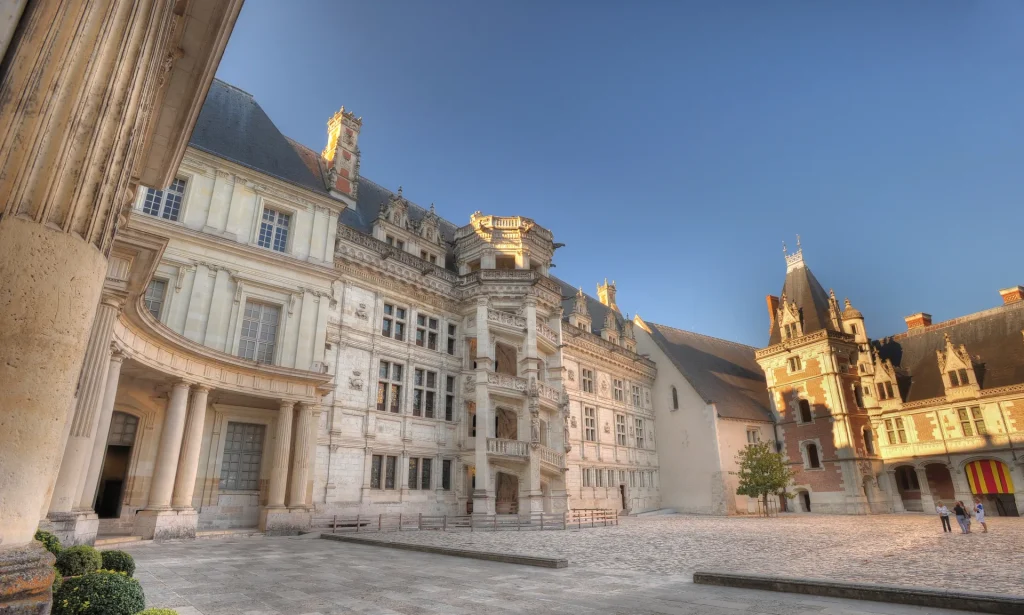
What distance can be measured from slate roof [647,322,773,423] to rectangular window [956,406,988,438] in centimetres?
1186

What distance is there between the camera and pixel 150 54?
13.4ft

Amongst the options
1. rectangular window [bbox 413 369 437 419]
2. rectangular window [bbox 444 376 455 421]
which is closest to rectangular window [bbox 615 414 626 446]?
rectangular window [bbox 444 376 455 421]

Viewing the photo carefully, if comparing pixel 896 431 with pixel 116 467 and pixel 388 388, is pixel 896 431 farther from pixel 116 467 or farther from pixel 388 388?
pixel 116 467

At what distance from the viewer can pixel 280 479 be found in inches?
692

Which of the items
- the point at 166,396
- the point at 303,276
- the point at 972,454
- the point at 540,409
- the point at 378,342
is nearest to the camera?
the point at 166,396

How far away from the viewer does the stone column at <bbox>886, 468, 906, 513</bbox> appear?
116 ft

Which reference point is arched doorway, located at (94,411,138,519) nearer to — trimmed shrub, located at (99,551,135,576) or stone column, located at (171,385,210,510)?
stone column, located at (171,385,210,510)

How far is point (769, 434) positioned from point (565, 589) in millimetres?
39199

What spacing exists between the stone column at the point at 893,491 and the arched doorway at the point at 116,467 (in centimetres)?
4248

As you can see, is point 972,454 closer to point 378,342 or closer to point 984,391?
point 984,391

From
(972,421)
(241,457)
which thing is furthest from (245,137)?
(972,421)

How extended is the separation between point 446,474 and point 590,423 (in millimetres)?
13453

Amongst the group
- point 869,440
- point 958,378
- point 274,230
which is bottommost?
point 869,440

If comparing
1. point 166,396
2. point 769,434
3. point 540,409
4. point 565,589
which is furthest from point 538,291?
point 769,434
